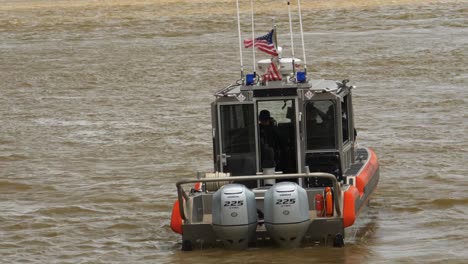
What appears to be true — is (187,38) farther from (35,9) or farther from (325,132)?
(325,132)

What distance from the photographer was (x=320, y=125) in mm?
15898

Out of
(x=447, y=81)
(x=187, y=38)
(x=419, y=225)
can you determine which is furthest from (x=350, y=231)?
(x=187, y=38)

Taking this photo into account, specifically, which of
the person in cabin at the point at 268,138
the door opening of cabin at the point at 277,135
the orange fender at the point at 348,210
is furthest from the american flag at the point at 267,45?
the orange fender at the point at 348,210

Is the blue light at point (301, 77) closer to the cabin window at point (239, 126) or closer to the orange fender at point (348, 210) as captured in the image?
the cabin window at point (239, 126)

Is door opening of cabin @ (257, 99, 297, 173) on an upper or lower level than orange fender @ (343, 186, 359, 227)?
upper

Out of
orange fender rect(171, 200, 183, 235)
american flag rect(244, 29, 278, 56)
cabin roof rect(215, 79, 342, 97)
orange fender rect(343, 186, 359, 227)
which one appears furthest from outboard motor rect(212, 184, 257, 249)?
american flag rect(244, 29, 278, 56)

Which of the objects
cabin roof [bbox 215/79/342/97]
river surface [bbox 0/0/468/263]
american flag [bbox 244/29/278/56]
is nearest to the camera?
cabin roof [bbox 215/79/342/97]

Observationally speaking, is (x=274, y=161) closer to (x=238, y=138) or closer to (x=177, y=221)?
(x=238, y=138)

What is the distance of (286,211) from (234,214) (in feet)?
1.94

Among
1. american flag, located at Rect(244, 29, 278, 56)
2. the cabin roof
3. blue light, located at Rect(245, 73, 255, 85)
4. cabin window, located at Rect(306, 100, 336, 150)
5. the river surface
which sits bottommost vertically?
the river surface

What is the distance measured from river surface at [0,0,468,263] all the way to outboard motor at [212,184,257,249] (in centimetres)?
44

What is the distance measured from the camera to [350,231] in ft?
54.4

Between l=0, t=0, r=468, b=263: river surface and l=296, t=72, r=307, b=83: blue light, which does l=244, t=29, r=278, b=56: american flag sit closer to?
l=296, t=72, r=307, b=83: blue light

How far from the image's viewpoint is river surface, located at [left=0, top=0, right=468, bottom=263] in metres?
16.9
